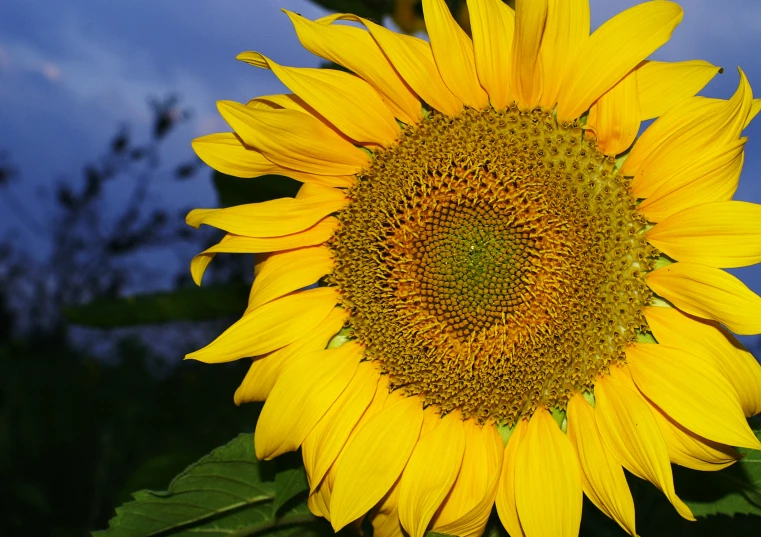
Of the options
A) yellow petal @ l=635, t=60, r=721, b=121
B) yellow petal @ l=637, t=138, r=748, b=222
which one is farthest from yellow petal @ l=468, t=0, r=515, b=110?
yellow petal @ l=637, t=138, r=748, b=222

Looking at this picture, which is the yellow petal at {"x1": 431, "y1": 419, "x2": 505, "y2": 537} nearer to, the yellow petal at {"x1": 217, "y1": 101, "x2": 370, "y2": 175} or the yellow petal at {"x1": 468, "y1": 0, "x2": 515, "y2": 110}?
the yellow petal at {"x1": 217, "y1": 101, "x2": 370, "y2": 175}

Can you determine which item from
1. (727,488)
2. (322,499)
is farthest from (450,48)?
(727,488)

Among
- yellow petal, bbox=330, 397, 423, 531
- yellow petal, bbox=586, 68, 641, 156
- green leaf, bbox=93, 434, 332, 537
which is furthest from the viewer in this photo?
green leaf, bbox=93, 434, 332, 537

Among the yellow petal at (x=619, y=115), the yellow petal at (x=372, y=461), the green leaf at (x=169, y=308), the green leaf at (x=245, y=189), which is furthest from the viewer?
the green leaf at (x=169, y=308)

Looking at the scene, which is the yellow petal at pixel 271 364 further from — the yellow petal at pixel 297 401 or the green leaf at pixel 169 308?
the green leaf at pixel 169 308

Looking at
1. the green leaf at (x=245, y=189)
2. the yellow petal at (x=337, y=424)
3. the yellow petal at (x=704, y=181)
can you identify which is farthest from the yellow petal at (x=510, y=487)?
the green leaf at (x=245, y=189)

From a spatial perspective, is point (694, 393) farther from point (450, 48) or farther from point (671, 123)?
point (450, 48)

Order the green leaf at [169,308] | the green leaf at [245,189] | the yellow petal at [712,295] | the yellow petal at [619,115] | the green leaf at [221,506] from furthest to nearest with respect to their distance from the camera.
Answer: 1. the green leaf at [169,308]
2. the green leaf at [245,189]
3. the green leaf at [221,506]
4. the yellow petal at [619,115]
5. the yellow petal at [712,295]
